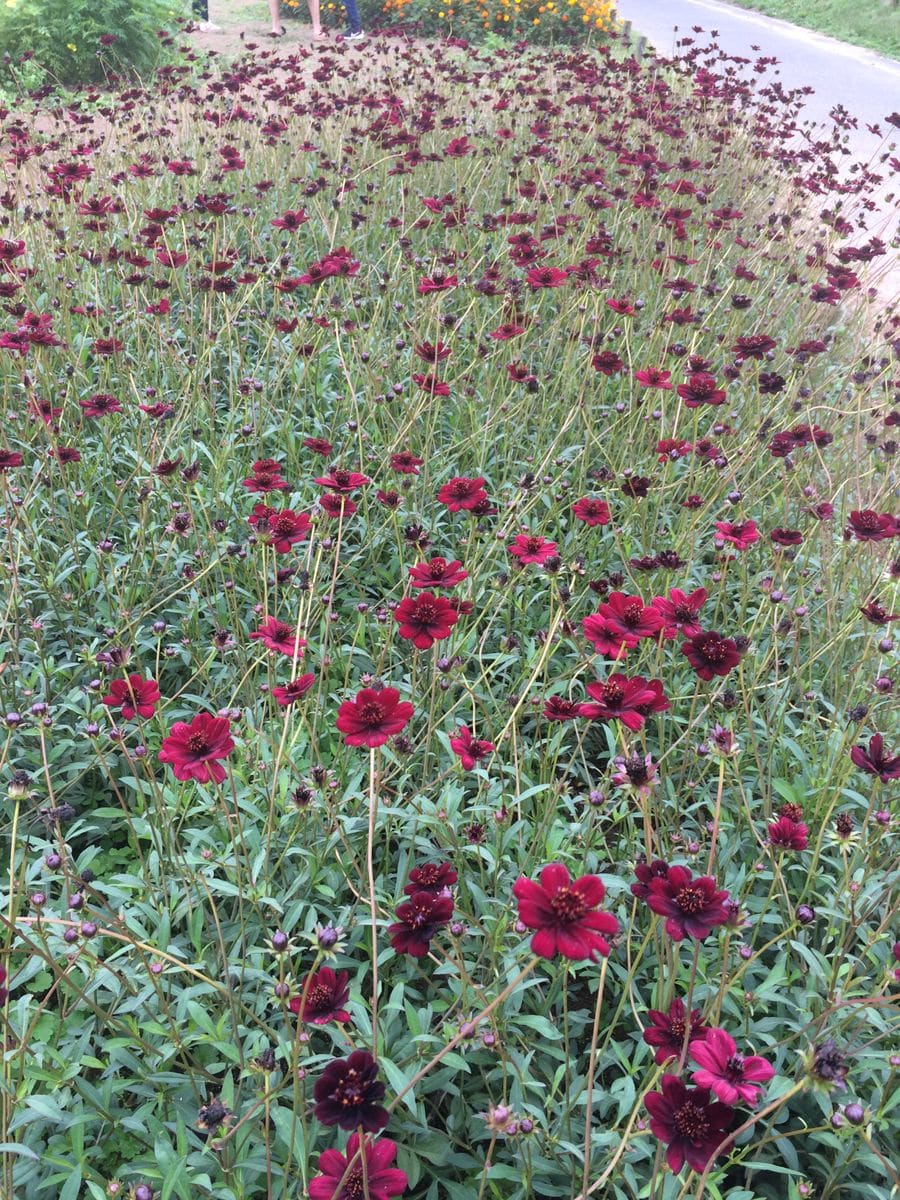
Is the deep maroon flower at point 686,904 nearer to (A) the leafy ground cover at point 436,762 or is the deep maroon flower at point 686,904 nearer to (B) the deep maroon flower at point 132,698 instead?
(A) the leafy ground cover at point 436,762

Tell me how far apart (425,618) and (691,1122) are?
0.77 m

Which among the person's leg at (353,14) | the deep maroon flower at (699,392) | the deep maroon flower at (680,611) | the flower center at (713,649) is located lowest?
the deep maroon flower at (680,611)

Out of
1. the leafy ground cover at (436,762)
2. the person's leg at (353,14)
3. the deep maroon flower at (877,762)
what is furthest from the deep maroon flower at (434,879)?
the person's leg at (353,14)

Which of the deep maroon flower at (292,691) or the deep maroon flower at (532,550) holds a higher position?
the deep maroon flower at (532,550)

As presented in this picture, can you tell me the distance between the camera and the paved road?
9445 millimetres

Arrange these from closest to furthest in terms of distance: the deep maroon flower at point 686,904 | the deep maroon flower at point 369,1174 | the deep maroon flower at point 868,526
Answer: the deep maroon flower at point 369,1174
the deep maroon flower at point 686,904
the deep maroon flower at point 868,526

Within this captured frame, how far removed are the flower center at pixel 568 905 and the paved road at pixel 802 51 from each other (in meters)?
8.20

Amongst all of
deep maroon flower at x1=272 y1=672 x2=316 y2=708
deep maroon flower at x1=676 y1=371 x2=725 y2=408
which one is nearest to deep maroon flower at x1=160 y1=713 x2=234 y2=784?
deep maroon flower at x1=272 y1=672 x2=316 y2=708

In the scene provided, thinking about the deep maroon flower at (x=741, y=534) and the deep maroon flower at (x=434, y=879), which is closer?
the deep maroon flower at (x=434, y=879)

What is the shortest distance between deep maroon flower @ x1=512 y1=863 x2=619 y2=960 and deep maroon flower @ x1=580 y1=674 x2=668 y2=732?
31 centimetres

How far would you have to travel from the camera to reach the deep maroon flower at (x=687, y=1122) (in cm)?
87

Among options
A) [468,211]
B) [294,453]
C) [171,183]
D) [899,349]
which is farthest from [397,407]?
[171,183]

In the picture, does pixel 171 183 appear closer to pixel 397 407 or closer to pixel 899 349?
pixel 397 407

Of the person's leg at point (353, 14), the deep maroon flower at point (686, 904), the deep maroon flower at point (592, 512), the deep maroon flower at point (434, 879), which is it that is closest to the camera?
the deep maroon flower at point (686, 904)
